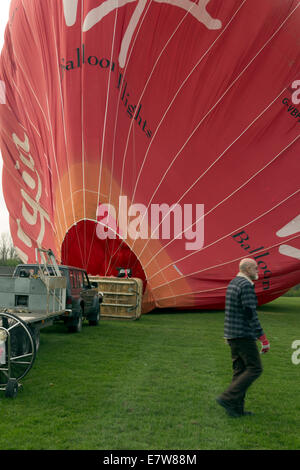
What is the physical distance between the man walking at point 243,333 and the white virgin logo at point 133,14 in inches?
371

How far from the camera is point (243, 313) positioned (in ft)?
15.5

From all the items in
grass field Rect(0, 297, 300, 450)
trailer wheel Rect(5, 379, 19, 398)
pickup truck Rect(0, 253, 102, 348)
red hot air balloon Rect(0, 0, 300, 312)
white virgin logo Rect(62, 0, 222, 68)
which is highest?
white virgin logo Rect(62, 0, 222, 68)

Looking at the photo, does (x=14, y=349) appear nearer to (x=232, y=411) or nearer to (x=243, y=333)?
(x=232, y=411)

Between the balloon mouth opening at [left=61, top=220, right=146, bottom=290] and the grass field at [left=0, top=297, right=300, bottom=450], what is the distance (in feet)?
16.2

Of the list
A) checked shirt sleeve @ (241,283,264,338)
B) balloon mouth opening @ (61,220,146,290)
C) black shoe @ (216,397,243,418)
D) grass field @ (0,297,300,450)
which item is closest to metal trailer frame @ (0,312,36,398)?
grass field @ (0,297,300,450)

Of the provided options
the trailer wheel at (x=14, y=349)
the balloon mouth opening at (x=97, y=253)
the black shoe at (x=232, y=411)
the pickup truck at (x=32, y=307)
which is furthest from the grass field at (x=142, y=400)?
the balloon mouth opening at (x=97, y=253)

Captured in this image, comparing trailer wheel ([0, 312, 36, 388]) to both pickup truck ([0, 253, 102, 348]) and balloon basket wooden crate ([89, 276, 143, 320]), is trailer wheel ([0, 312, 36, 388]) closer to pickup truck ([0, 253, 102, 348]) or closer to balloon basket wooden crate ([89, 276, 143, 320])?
pickup truck ([0, 253, 102, 348])

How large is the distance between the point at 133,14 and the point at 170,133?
10.3 feet

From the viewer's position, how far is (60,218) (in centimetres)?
1495

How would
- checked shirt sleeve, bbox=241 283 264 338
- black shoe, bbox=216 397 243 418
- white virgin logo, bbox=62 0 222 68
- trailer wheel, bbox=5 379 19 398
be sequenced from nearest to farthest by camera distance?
checked shirt sleeve, bbox=241 283 264 338 → black shoe, bbox=216 397 243 418 → trailer wheel, bbox=5 379 19 398 → white virgin logo, bbox=62 0 222 68

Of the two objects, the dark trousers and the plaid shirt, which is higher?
the plaid shirt

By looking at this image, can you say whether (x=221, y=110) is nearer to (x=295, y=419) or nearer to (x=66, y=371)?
(x=66, y=371)

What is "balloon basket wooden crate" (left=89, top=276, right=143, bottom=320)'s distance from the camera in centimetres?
1358

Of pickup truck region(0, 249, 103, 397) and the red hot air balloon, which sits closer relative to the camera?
pickup truck region(0, 249, 103, 397)
